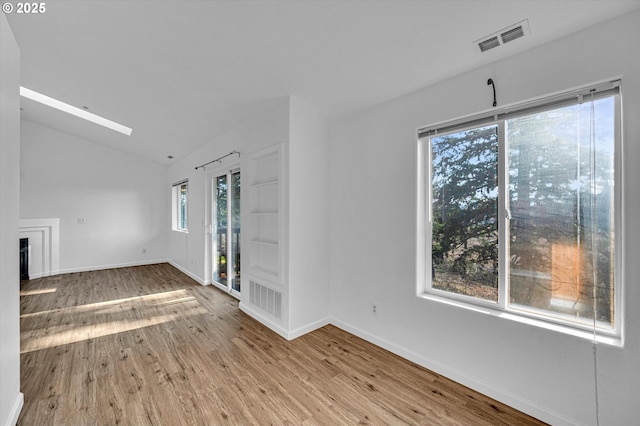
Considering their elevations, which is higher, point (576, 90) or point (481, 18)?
point (481, 18)

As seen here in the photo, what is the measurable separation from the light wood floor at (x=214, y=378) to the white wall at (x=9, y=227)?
279 millimetres

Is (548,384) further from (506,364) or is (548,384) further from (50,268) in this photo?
(50,268)

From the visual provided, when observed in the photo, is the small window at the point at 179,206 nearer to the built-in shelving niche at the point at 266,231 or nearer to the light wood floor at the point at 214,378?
the light wood floor at the point at 214,378

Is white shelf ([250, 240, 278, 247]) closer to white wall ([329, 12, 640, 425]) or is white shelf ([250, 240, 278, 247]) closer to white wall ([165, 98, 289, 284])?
white wall ([329, 12, 640, 425])

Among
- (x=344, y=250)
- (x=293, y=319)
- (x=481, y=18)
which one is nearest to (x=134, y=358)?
(x=293, y=319)

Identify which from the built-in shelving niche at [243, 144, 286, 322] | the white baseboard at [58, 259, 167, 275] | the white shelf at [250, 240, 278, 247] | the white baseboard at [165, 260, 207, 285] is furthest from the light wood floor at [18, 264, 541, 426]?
the white baseboard at [58, 259, 167, 275]

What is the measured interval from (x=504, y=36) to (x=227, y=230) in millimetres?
4290

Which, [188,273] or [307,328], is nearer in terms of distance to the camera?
[307,328]

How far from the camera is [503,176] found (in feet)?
6.47

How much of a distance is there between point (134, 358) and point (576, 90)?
402cm

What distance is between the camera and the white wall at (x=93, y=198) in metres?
5.51

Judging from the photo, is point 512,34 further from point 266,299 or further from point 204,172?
point 204,172

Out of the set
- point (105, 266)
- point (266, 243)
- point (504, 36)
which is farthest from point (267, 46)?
point (105, 266)

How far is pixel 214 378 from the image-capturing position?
215 centimetres
